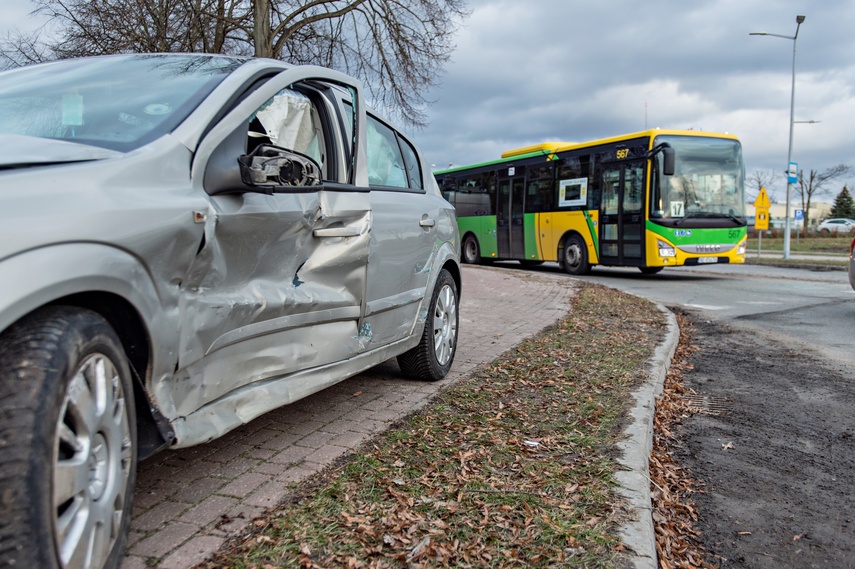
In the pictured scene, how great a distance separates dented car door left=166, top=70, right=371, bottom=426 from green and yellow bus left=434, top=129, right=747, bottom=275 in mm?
13036

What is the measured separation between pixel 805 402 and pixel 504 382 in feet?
6.96

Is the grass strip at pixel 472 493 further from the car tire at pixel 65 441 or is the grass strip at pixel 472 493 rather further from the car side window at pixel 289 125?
the car side window at pixel 289 125

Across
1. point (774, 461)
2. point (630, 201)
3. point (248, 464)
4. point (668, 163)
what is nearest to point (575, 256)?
point (630, 201)

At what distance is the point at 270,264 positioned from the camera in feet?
9.47

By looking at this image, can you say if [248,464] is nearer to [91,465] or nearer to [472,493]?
[472,493]

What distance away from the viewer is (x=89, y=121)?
8.46 feet

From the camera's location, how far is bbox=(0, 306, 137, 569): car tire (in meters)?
1.57

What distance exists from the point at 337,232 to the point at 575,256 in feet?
51.3

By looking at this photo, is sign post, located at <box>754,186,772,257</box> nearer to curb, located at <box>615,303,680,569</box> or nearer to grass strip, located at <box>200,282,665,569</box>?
curb, located at <box>615,303,680,569</box>

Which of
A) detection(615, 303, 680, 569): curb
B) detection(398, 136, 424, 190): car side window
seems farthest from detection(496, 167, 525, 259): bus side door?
detection(398, 136, 424, 190): car side window

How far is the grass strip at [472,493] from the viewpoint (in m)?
2.38

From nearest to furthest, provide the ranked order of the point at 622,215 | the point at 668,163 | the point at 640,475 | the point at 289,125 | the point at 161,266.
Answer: the point at 161,266 < the point at 640,475 < the point at 289,125 < the point at 668,163 < the point at 622,215

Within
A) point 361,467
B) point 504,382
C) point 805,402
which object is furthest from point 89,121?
point 805,402

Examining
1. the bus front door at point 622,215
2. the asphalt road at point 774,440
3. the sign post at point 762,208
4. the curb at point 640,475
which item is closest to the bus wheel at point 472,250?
the bus front door at point 622,215
